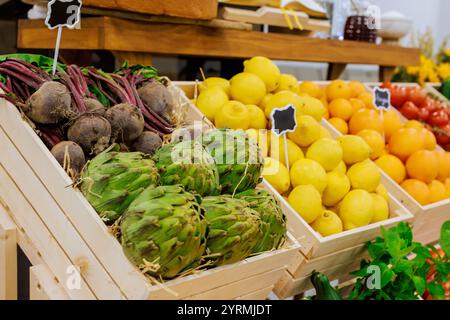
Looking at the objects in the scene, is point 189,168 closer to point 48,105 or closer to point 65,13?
point 48,105

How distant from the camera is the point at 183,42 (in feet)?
6.06

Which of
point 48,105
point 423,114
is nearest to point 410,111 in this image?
point 423,114

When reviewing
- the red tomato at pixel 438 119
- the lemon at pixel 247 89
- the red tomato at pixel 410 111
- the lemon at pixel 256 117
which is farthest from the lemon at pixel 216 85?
the red tomato at pixel 438 119

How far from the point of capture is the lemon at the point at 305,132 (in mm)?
1688

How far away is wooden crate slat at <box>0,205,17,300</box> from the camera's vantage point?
1.15m

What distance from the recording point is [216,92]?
1743 millimetres

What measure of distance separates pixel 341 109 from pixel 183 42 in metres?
0.72

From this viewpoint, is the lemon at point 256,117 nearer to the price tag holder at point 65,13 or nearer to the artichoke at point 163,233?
the price tag holder at point 65,13

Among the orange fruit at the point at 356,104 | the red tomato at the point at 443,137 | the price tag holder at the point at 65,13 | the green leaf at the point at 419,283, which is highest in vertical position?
the price tag holder at the point at 65,13

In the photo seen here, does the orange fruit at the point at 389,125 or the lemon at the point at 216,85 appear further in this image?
the orange fruit at the point at 389,125

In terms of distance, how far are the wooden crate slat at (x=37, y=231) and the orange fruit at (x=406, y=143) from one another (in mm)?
1470

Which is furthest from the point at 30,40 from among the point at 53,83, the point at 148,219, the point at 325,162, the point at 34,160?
the point at 148,219

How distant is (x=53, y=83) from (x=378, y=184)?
45.4 inches

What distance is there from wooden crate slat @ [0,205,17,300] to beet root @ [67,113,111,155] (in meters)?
0.26
